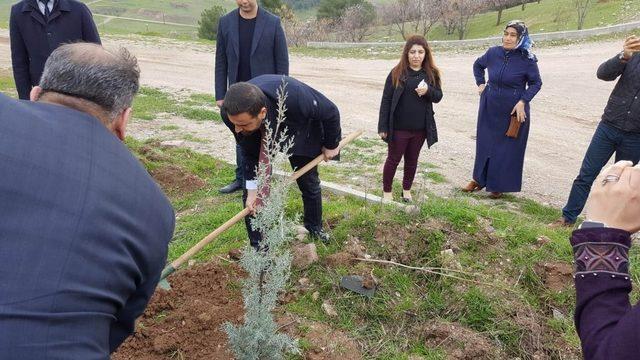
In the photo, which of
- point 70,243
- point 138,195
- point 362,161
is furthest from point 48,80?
point 362,161

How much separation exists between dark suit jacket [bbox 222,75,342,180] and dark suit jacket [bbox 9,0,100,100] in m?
2.04

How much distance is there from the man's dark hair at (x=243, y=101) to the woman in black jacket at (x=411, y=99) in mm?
2018

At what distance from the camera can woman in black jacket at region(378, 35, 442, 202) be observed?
448 centimetres

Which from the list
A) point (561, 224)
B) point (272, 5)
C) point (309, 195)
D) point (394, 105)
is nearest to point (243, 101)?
point (309, 195)

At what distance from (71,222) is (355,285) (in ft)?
7.81

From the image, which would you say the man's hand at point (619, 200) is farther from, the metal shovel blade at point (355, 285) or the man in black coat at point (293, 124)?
the metal shovel blade at point (355, 285)

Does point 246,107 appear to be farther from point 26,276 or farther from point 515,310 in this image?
point 515,310

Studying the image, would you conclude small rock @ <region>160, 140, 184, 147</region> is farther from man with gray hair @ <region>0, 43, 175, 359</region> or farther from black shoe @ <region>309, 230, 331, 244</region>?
man with gray hair @ <region>0, 43, 175, 359</region>

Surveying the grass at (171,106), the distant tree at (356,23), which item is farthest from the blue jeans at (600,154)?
the distant tree at (356,23)

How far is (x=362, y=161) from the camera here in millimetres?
6695

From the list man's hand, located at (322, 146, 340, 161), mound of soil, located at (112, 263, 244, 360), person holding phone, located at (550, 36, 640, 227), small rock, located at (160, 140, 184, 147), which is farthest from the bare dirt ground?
mound of soil, located at (112, 263, 244, 360)

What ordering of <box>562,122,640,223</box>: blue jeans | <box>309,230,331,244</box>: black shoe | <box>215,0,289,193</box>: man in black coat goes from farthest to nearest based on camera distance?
<box>215,0,289,193</box>: man in black coat < <box>562,122,640,223</box>: blue jeans < <box>309,230,331,244</box>: black shoe

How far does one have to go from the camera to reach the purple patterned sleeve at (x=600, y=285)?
4.17 feet

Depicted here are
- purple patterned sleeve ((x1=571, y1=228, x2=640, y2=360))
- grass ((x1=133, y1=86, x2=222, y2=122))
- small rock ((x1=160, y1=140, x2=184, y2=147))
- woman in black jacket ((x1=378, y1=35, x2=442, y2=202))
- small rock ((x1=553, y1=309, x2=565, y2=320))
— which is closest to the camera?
purple patterned sleeve ((x1=571, y1=228, x2=640, y2=360))
